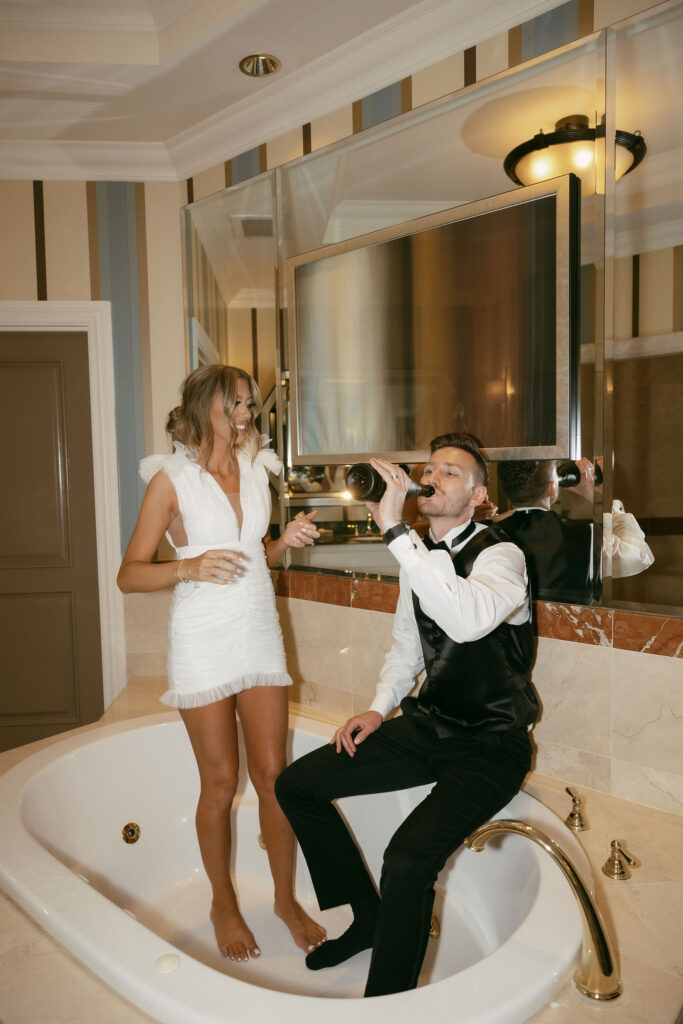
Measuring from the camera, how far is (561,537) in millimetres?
1733

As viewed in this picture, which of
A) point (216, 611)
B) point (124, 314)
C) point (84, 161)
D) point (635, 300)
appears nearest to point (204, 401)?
point (216, 611)

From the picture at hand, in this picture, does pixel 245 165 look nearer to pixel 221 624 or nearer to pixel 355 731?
pixel 221 624

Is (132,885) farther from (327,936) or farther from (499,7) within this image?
(499,7)

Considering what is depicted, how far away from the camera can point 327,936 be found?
177 cm

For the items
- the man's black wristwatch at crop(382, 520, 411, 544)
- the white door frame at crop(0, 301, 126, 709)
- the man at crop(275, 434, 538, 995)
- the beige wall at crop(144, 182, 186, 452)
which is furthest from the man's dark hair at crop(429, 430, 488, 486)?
the white door frame at crop(0, 301, 126, 709)

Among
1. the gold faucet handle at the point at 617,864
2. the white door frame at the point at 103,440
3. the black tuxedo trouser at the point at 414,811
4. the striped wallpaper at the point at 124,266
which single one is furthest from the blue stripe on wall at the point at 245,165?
the gold faucet handle at the point at 617,864

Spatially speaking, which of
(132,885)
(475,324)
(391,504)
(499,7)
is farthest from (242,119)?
(132,885)

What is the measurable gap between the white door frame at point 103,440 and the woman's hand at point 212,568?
1.24 meters

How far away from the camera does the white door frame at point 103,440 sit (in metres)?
2.66

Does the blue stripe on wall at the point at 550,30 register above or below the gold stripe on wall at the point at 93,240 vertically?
above

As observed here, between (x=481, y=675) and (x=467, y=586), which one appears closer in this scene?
(x=467, y=586)

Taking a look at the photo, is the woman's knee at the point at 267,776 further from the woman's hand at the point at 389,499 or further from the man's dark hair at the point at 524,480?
the man's dark hair at the point at 524,480

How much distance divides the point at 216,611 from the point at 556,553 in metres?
0.88

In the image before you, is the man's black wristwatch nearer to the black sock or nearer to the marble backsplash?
the marble backsplash
